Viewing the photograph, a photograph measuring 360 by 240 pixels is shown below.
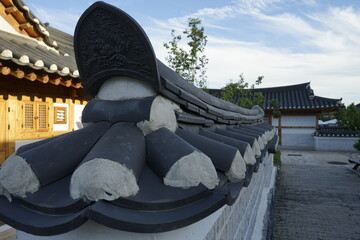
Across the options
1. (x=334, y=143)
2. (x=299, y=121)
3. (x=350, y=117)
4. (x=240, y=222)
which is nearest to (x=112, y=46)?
(x=240, y=222)

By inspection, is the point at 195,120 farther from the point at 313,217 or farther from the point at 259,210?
the point at 313,217

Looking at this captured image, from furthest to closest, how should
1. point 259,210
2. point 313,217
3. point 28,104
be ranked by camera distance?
point 313,217 < point 259,210 < point 28,104

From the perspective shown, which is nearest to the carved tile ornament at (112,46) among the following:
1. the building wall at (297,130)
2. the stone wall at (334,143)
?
the stone wall at (334,143)

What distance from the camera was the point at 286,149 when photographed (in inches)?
890

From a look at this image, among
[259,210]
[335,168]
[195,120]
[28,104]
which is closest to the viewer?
[195,120]

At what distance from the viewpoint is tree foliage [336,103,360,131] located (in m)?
21.2

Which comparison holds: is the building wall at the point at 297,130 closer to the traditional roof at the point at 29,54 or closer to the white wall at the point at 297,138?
the white wall at the point at 297,138

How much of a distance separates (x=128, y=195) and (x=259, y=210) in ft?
14.6

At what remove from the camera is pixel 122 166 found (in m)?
1.00

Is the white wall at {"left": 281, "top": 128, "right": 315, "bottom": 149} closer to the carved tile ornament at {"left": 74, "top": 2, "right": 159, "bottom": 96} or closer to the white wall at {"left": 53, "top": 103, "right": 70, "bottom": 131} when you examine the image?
the white wall at {"left": 53, "top": 103, "right": 70, "bottom": 131}

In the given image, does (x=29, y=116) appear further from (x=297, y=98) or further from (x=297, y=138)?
(x=297, y=98)

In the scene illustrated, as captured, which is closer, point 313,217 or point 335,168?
point 313,217

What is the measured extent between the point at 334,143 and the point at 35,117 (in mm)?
22991

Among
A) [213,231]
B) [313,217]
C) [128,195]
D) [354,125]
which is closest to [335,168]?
[313,217]
